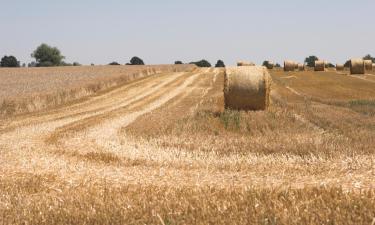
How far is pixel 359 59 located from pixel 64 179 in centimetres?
4655

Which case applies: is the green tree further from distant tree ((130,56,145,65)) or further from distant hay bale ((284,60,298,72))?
distant hay bale ((284,60,298,72))

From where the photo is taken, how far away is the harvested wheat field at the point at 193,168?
620 centimetres

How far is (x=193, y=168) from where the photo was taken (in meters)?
10.1

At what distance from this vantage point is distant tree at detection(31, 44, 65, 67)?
5349 inches

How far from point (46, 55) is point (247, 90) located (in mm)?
123173

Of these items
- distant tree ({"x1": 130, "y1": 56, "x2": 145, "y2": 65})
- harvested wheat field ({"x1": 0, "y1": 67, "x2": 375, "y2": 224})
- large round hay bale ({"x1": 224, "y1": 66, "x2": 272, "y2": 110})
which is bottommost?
harvested wheat field ({"x1": 0, "y1": 67, "x2": 375, "y2": 224})

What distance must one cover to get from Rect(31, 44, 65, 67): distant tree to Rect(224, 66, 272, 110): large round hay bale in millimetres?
121239

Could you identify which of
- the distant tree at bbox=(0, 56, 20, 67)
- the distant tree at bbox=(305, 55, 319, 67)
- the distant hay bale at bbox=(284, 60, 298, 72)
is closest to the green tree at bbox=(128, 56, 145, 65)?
the distant tree at bbox=(0, 56, 20, 67)

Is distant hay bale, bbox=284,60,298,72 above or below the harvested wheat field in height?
above

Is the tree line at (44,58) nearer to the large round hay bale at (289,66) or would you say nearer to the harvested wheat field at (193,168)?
the large round hay bale at (289,66)

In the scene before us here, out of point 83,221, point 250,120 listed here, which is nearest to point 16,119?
point 250,120

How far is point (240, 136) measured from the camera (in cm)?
1423

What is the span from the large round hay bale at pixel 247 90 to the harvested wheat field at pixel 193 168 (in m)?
0.93

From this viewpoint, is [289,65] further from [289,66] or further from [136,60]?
[136,60]
